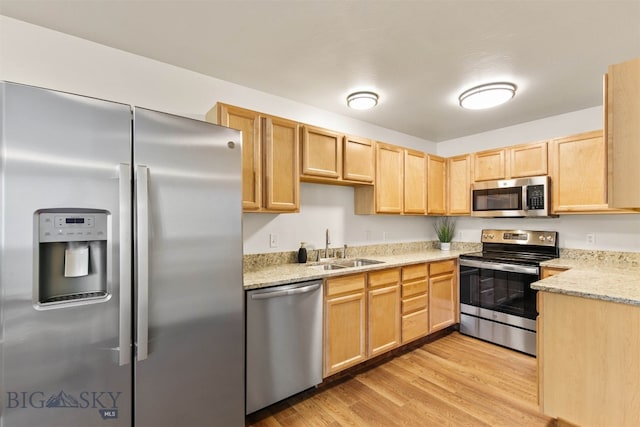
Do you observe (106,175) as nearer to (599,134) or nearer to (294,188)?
(294,188)

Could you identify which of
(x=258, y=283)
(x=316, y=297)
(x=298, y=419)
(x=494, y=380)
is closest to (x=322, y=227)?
(x=316, y=297)

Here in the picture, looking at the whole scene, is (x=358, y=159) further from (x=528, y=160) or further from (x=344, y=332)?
(x=528, y=160)

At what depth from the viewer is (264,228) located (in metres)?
2.68

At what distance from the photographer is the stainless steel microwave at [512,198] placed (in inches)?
123

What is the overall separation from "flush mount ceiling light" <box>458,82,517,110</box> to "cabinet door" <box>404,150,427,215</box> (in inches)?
37.0

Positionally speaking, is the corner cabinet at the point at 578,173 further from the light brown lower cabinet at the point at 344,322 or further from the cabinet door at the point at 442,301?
the light brown lower cabinet at the point at 344,322

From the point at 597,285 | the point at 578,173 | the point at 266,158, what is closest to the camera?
the point at 597,285

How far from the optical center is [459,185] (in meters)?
3.89

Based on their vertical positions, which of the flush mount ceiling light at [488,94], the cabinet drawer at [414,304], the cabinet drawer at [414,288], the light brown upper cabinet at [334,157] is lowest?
the cabinet drawer at [414,304]

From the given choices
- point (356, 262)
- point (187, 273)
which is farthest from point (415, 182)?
point (187, 273)

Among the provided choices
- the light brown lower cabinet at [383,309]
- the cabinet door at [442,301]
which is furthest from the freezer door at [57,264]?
the cabinet door at [442,301]

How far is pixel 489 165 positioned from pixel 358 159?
178 cm

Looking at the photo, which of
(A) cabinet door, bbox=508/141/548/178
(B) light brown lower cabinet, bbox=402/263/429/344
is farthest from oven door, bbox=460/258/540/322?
(A) cabinet door, bbox=508/141/548/178

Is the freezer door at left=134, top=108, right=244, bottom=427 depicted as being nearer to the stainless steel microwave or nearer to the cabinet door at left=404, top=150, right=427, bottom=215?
the cabinet door at left=404, top=150, right=427, bottom=215
